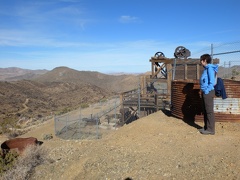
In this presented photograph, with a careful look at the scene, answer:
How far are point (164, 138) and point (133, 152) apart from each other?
1.13 meters

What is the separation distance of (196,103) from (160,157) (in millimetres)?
2923

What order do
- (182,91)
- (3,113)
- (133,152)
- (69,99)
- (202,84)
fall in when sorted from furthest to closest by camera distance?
(69,99), (3,113), (182,91), (202,84), (133,152)

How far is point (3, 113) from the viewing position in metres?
31.5

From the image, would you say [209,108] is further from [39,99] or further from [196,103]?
[39,99]

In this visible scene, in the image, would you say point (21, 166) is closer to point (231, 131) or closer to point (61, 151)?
point (61, 151)

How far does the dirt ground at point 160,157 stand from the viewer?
461cm

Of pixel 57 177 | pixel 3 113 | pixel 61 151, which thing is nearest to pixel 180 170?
pixel 57 177

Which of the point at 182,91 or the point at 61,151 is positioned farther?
the point at 61,151

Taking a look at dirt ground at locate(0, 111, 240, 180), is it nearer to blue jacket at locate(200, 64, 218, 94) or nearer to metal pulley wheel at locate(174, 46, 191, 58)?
blue jacket at locate(200, 64, 218, 94)

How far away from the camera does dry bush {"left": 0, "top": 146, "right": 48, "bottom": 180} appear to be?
253 inches

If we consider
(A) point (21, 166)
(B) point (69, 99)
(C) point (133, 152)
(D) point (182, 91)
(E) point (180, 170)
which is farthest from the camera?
(B) point (69, 99)

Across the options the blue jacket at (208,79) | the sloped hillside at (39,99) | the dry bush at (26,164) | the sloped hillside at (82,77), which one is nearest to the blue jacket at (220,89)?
the blue jacket at (208,79)

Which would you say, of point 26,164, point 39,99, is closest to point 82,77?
point 39,99

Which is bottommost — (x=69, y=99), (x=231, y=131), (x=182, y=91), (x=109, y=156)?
(x=69, y=99)
